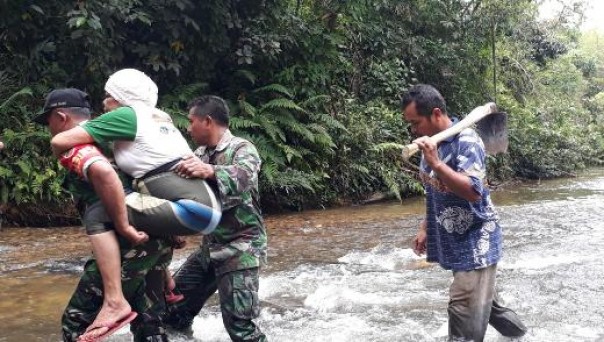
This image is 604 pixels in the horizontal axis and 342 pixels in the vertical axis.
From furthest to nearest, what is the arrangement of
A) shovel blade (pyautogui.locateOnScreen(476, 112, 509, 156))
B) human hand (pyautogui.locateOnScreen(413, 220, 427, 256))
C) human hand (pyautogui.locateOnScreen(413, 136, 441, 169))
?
1. human hand (pyautogui.locateOnScreen(413, 220, 427, 256))
2. shovel blade (pyautogui.locateOnScreen(476, 112, 509, 156))
3. human hand (pyautogui.locateOnScreen(413, 136, 441, 169))

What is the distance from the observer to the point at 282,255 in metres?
7.78

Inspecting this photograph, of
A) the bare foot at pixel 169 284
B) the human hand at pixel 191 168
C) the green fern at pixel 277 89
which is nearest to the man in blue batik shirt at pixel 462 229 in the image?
the human hand at pixel 191 168

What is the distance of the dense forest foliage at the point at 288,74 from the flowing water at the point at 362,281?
62.1 inches

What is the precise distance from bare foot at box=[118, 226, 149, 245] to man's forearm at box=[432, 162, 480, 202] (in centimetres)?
162

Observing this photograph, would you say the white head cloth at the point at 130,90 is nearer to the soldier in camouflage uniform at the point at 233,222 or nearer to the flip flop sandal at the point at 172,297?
the soldier in camouflage uniform at the point at 233,222

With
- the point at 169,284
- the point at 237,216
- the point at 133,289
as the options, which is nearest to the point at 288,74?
the point at 169,284

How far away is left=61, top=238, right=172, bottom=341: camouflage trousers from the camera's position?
3.36 m

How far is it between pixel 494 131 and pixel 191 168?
2.07 m

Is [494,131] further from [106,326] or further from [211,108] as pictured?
[106,326]

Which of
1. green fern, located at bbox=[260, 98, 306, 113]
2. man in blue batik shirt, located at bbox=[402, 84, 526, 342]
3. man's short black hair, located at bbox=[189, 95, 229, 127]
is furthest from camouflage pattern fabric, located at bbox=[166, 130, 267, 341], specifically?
green fern, located at bbox=[260, 98, 306, 113]

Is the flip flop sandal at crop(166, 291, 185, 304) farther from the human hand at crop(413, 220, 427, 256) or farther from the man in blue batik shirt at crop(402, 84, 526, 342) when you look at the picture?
the man in blue batik shirt at crop(402, 84, 526, 342)

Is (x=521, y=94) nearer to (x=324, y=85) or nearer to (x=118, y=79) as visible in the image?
(x=324, y=85)

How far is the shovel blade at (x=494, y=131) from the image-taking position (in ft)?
13.6

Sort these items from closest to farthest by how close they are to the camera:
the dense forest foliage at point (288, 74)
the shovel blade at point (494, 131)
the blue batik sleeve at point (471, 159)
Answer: the blue batik sleeve at point (471, 159) < the shovel blade at point (494, 131) < the dense forest foliage at point (288, 74)
